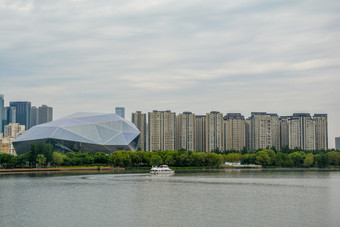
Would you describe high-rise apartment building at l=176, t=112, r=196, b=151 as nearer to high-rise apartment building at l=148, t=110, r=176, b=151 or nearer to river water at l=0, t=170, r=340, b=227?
high-rise apartment building at l=148, t=110, r=176, b=151

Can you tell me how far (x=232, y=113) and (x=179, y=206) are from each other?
420 ft

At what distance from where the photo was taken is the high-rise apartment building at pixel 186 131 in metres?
153

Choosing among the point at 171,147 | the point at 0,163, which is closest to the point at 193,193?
the point at 0,163

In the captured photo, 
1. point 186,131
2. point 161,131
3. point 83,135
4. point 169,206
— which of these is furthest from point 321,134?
point 169,206

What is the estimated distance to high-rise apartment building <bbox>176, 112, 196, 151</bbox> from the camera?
153 m

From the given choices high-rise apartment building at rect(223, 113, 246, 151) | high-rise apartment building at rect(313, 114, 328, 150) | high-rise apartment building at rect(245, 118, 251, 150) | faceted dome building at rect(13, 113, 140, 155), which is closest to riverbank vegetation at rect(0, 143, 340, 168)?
faceted dome building at rect(13, 113, 140, 155)

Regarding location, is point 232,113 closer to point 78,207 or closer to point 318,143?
point 318,143

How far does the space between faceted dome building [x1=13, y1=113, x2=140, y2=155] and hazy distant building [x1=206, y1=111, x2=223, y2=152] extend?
34.4 metres

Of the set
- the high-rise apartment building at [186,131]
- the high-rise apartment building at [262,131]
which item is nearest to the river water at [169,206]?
the high-rise apartment building at [186,131]

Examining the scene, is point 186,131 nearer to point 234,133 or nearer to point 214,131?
point 214,131

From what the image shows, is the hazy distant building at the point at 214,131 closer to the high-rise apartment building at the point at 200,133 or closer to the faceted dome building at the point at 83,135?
the high-rise apartment building at the point at 200,133

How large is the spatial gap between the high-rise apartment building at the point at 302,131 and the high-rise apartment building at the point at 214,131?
22340 mm

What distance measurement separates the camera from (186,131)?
15375cm

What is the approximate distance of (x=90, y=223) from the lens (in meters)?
27.1
